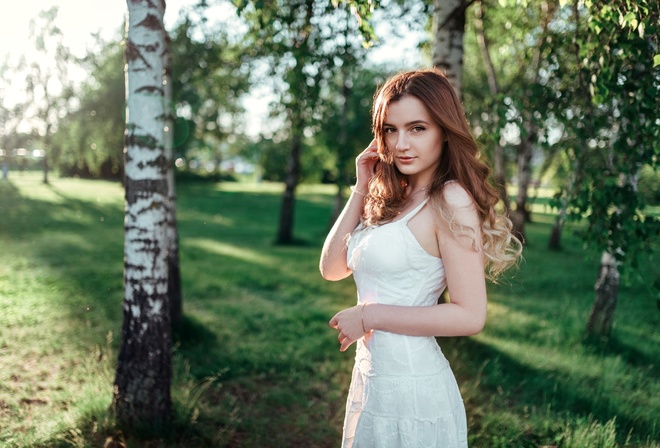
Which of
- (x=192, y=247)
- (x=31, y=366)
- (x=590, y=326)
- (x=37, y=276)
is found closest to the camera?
(x=31, y=366)

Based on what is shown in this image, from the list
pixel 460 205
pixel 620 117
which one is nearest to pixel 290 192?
pixel 620 117

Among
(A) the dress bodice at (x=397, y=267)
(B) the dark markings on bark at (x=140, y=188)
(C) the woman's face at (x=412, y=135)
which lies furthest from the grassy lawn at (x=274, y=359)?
(C) the woman's face at (x=412, y=135)

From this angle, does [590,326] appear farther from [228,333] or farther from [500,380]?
[228,333]

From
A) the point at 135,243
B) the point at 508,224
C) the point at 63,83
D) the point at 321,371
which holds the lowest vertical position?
the point at 321,371

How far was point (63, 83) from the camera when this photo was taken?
663 inches

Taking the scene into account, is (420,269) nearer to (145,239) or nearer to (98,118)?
(145,239)

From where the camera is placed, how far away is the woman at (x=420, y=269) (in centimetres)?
210

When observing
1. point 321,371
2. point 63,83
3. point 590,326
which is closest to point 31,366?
point 321,371

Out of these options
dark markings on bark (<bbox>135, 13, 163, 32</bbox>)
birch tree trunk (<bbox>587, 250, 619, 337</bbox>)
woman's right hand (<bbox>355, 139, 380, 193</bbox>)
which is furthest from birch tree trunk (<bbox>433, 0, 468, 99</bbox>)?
woman's right hand (<bbox>355, 139, 380, 193</bbox>)

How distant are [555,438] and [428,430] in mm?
2436

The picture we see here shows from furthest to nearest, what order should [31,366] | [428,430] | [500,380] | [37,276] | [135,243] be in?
1. [37,276]
2. [500,380]
3. [31,366]
4. [135,243]
5. [428,430]

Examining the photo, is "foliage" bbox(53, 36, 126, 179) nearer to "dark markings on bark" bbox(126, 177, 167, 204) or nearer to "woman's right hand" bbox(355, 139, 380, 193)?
"dark markings on bark" bbox(126, 177, 167, 204)

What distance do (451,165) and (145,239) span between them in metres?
2.48

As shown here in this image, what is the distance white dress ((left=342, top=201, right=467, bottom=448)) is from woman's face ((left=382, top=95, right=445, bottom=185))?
0.20 metres
